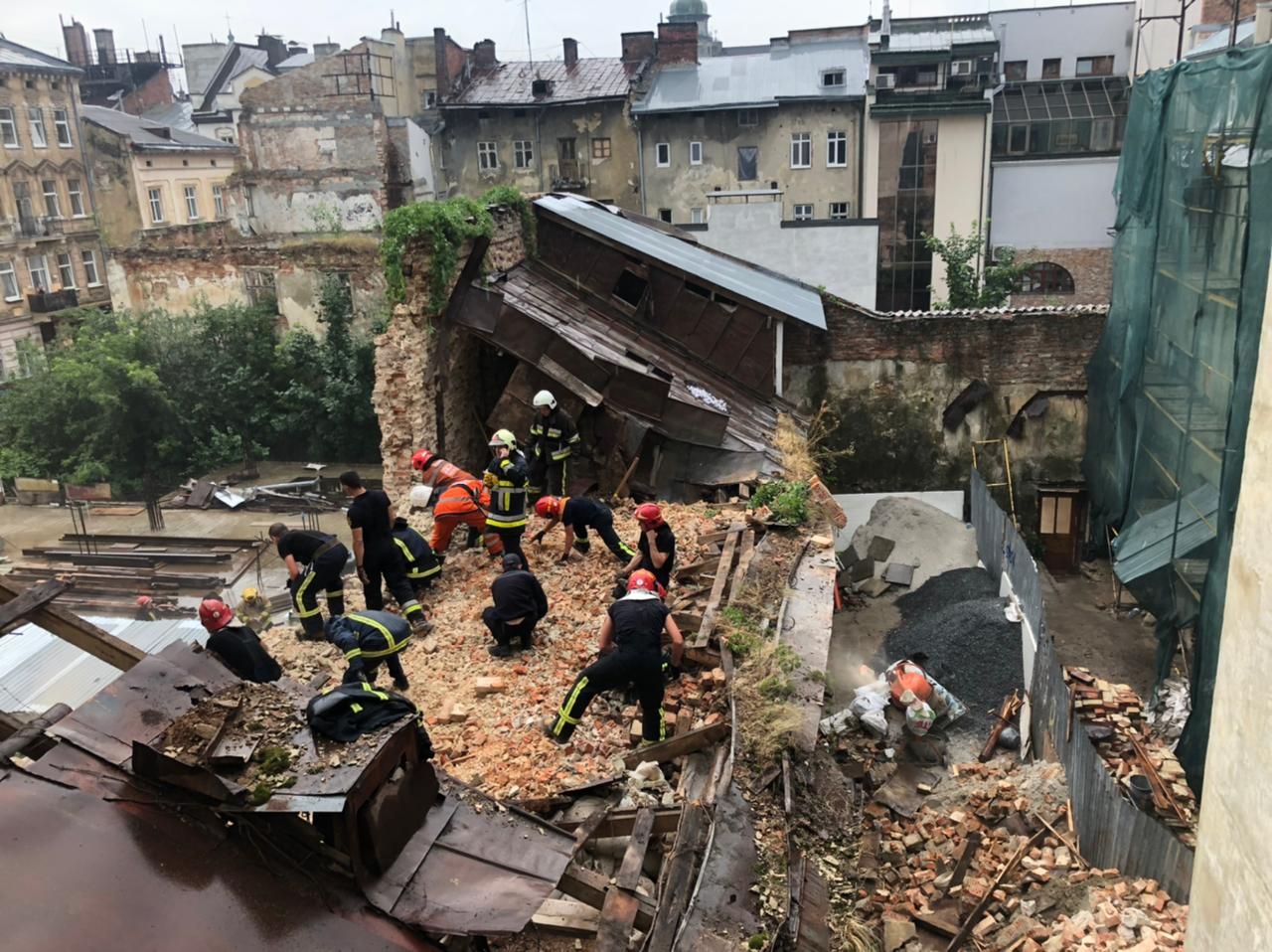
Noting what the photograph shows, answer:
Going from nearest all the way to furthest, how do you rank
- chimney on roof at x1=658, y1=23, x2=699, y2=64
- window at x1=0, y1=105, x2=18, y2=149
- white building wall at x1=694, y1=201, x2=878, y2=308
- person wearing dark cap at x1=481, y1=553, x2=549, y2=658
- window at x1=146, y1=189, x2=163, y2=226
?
person wearing dark cap at x1=481, y1=553, x2=549, y2=658, white building wall at x1=694, y1=201, x2=878, y2=308, window at x1=0, y1=105, x2=18, y2=149, chimney on roof at x1=658, y1=23, x2=699, y2=64, window at x1=146, y1=189, x2=163, y2=226

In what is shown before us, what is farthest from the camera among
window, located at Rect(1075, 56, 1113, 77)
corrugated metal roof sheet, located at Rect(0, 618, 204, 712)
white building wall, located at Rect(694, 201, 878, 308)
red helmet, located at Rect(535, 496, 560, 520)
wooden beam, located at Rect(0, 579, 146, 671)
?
window, located at Rect(1075, 56, 1113, 77)

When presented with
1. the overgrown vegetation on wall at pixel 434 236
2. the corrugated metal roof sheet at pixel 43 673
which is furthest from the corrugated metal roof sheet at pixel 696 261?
the corrugated metal roof sheet at pixel 43 673

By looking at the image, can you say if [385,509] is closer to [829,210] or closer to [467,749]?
[467,749]

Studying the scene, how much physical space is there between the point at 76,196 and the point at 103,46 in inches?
925

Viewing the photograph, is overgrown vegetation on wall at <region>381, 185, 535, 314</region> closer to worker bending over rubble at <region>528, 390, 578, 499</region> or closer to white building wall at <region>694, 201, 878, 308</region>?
worker bending over rubble at <region>528, 390, 578, 499</region>

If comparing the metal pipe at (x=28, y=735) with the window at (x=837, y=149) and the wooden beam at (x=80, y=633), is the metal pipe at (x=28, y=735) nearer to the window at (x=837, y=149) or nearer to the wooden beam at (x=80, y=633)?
the wooden beam at (x=80, y=633)

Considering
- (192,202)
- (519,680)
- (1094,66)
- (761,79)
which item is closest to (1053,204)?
(1094,66)

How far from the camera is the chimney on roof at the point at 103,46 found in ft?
166

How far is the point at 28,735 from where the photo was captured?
3.96m

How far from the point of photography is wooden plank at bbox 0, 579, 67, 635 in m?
4.03

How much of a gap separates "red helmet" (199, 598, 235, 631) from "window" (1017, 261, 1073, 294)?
28.4 meters

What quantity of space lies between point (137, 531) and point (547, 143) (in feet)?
59.3

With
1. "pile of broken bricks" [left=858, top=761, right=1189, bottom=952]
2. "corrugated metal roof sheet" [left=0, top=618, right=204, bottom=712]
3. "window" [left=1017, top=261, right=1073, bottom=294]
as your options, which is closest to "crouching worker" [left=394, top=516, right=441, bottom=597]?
"corrugated metal roof sheet" [left=0, top=618, right=204, bottom=712]

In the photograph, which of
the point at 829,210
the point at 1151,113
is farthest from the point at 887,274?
the point at 1151,113
